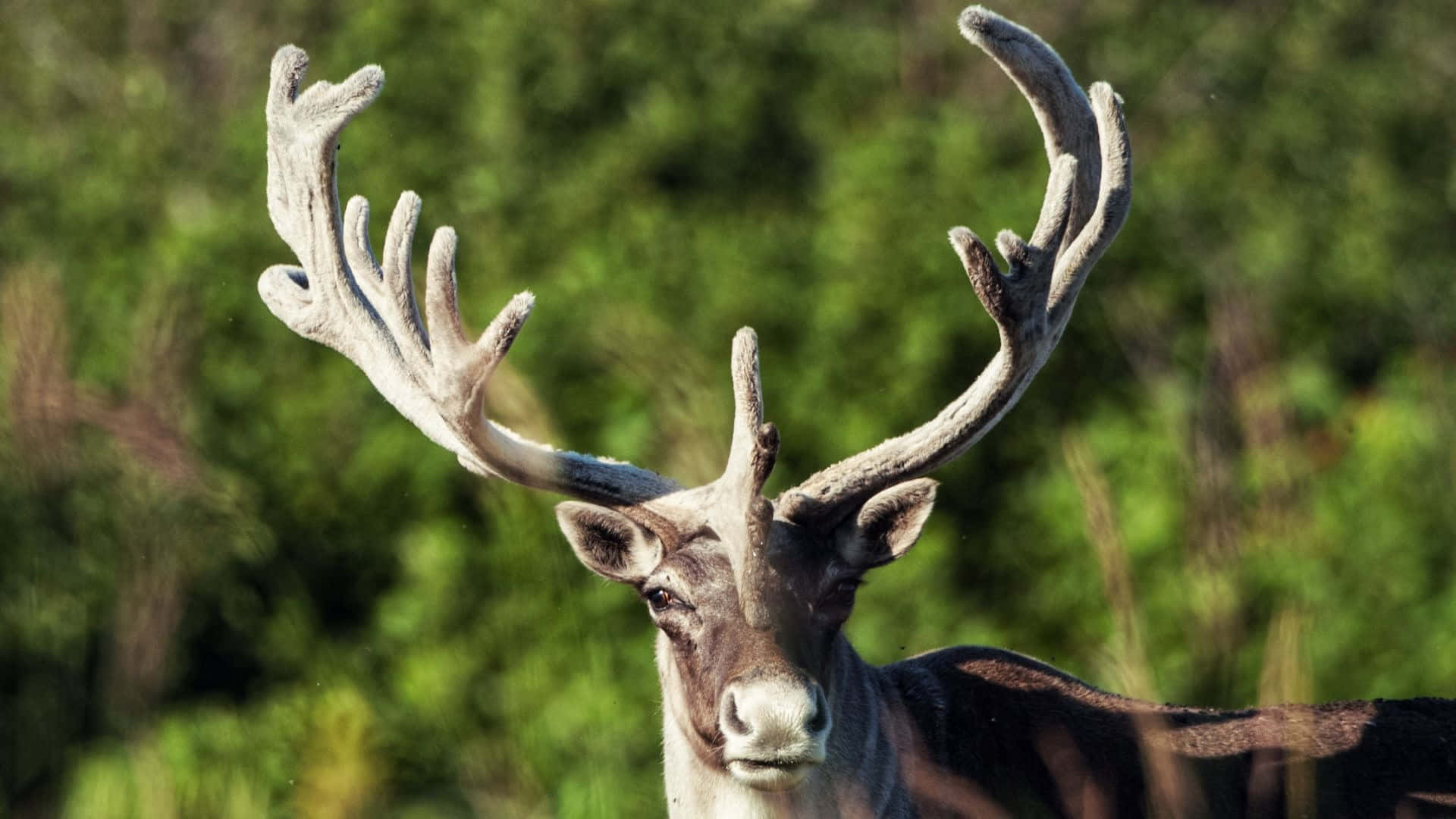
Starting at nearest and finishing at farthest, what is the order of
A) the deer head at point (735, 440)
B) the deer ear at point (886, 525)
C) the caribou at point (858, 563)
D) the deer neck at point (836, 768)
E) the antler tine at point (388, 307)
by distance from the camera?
the deer head at point (735, 440), the caribou at point (858, 563), the deer neck at point (836, 768), the deer ear at point (886, 525), the antler tine at point (388, 307)

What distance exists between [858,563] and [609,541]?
2.37ft

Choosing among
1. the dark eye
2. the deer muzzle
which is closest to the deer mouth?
the deer muzzle

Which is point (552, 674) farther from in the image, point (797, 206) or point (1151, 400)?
point (797, 206)

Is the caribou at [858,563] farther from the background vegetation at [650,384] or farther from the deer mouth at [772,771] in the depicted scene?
the background vegetation at [650,384]

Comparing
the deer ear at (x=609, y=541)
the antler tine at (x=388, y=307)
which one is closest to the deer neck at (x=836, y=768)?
the deer ear at (x=609, y=541)

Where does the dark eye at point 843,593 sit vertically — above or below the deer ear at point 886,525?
below

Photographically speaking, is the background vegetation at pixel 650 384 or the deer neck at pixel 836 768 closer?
the deer neck at pixel 836 768

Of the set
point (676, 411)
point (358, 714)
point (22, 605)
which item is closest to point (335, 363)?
point (22, 605)

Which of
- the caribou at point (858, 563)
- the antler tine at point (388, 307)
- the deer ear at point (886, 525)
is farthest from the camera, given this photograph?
the antler tine at point (388, 307)

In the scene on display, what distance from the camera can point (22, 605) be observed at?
1708 cm

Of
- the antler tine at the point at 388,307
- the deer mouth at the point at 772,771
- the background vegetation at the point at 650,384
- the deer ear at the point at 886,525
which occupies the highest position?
the background vegetation at the point at 650,384

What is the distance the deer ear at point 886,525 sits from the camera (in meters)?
6.33

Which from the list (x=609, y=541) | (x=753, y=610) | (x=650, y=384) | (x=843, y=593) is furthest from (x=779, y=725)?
(x=609, y=541)

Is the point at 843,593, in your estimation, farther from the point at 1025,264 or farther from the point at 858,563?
the point at 1025,264
